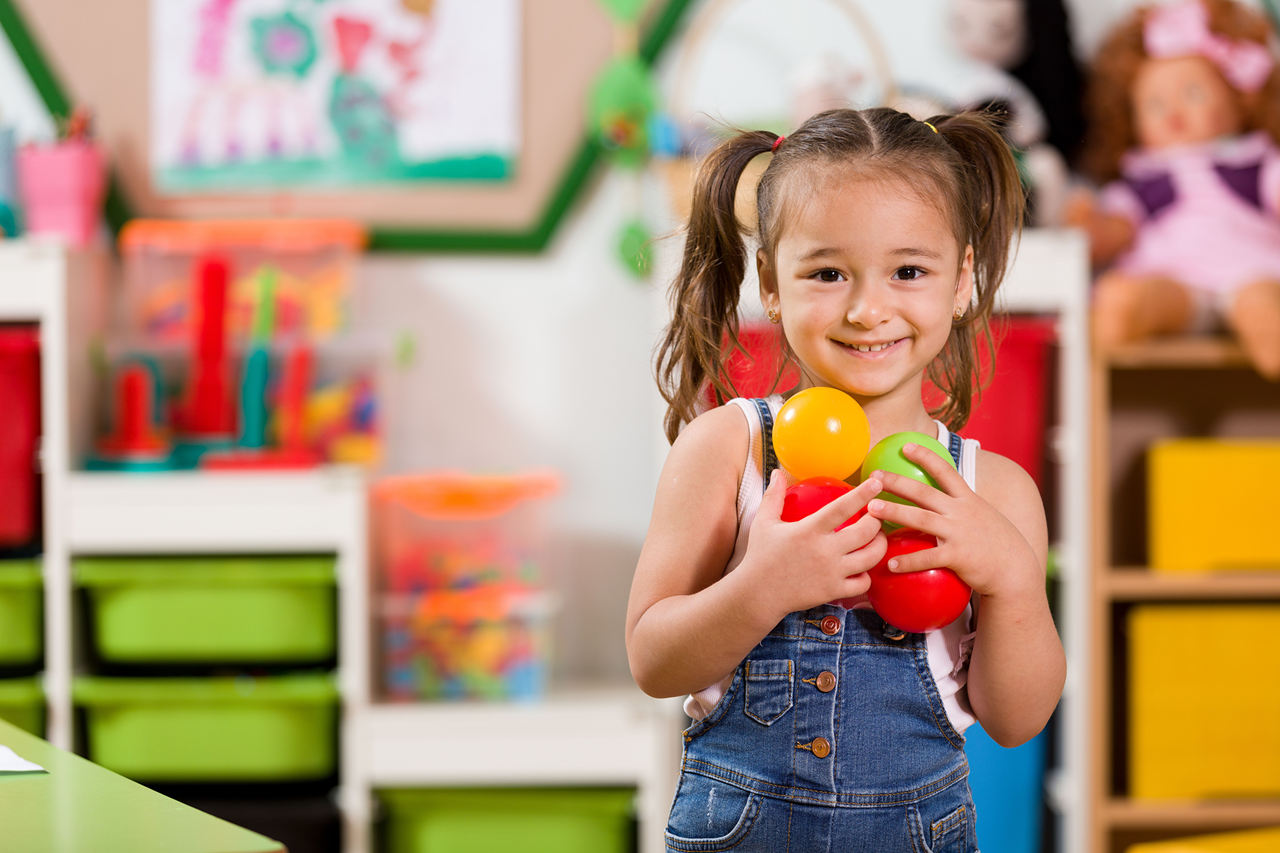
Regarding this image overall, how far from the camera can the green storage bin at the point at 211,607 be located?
5.64ft

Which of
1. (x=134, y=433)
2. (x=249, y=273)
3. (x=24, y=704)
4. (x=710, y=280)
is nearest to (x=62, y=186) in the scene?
(x=249, y=273)

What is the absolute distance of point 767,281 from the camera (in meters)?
0.75

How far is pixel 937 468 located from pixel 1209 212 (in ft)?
4.89

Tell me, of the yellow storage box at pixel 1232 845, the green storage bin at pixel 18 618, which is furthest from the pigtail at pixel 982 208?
the green storage bin at pixel 18 618

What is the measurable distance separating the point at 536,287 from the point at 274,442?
20.6 inches

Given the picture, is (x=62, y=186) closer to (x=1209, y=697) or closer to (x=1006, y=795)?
(x=1006, y=795)

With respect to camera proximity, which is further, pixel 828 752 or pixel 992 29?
pixel 992 29

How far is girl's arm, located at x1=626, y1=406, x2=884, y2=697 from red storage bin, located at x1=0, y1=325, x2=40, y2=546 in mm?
1398

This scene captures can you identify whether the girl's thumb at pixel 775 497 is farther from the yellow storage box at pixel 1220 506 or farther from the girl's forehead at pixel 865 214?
the yellow storage box at pixel 1220 506

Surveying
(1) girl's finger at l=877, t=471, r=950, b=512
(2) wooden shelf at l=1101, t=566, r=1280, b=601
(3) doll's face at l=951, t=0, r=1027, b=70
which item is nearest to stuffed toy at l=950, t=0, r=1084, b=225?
(3) doll's face at l=951, t=0, r=1027, b=70

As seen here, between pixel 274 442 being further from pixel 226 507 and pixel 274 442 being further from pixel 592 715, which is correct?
pixel 592 715

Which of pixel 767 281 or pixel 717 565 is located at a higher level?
pixel 767 281

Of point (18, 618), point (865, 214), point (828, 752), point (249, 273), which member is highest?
point (249, 273)

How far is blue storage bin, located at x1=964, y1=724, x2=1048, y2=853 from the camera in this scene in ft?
5.67
